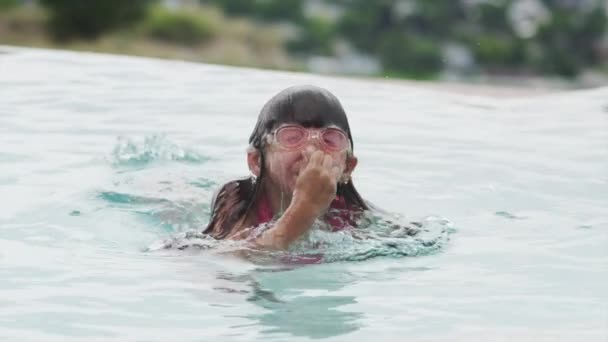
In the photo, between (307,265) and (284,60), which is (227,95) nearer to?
(307,265)

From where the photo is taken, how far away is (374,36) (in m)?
17.0

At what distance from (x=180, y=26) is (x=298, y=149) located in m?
12.5

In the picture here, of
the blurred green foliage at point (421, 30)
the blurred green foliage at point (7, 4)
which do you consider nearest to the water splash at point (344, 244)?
the blurred green foliage at point (421, 30)

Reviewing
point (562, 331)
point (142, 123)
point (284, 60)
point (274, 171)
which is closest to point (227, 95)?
point (142, 123)

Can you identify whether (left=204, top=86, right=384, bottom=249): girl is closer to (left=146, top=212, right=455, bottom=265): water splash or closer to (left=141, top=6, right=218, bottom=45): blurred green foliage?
(left=146, top=212, right=455, bottom=265): water splash

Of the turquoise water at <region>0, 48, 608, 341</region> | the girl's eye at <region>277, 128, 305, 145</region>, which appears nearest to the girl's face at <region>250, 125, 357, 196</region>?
the girl's eye at <region>277, 128, 305, 145</region>

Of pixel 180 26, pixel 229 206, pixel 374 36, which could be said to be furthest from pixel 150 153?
pixel 374 36

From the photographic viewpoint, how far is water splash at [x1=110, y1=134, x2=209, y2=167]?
6230 millimetres

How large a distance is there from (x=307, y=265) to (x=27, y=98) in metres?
3.53

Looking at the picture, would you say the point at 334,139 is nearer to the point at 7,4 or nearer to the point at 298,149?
the point at 298,149

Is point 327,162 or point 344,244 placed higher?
point 327,162

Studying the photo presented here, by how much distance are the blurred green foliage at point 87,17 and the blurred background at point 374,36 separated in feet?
0.04

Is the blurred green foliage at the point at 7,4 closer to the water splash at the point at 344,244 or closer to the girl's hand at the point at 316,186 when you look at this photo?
the water splash at the point at 344,244

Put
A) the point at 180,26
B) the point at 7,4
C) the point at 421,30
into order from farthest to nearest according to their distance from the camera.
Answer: the point at 421,30 → the point at 7,4 → the point at 180,26
